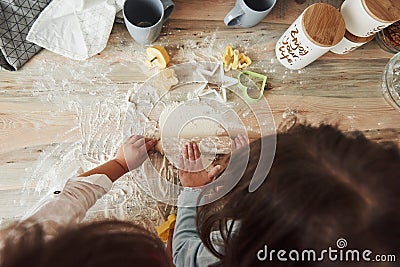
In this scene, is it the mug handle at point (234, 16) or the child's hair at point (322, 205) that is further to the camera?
the mug handle at point (234, 16)

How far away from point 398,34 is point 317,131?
0.32 meters

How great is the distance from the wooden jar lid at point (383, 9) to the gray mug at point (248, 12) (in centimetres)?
16

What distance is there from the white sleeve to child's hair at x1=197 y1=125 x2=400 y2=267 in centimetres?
22

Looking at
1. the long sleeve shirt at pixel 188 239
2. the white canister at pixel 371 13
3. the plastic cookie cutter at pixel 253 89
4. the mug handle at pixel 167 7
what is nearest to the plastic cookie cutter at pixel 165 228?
the long sleeve shirt at pixel 188 239

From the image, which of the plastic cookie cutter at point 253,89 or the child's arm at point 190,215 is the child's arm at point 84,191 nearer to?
the child's arm at point 190,215

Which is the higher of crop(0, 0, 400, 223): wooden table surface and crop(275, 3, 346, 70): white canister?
crop(275, 3, 346, 70): white canister

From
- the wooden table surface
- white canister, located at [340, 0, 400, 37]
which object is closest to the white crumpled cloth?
the wooden table surface

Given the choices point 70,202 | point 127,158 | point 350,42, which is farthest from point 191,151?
point 350,42

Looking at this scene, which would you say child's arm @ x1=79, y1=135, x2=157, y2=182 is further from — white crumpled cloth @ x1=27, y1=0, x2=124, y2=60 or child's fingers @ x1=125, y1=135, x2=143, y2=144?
white crumpled cloth @ x1=27, y1=0, x2=124, y2=60

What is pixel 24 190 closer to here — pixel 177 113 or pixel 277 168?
pixel 177 113

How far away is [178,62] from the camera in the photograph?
34.0 inches

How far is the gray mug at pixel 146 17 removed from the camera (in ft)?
2.63

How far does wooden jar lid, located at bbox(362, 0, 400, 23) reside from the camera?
76 centimetres

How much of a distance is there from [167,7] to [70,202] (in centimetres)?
37
